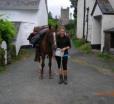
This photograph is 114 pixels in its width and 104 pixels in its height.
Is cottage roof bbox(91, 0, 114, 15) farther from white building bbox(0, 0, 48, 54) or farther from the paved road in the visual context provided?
the paved road

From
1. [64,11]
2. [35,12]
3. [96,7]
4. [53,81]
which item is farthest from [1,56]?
[64,11]

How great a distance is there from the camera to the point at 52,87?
1347cm

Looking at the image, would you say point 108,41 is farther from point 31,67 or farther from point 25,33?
point 31,67

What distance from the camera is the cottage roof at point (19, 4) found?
34.1 meters

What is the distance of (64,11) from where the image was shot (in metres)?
92.7

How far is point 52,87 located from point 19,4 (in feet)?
73.4

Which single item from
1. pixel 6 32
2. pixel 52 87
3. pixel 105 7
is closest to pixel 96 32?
pixel 105 7

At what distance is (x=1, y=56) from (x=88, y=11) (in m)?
19.1

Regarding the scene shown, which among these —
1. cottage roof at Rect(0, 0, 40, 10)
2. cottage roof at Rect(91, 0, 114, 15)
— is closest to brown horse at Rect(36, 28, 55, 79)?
cottage roof at Rect(91, 0, 114, 15)

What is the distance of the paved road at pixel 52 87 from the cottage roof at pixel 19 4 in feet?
52.0

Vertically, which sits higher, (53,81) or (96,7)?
(96,7)

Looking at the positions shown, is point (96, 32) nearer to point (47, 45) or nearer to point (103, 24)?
point (103, 24)

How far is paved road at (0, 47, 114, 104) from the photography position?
11430 millimetres

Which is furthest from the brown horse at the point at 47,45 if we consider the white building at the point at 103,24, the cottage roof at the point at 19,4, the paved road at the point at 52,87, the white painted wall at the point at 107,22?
the cottage roof at the point at 19,4
